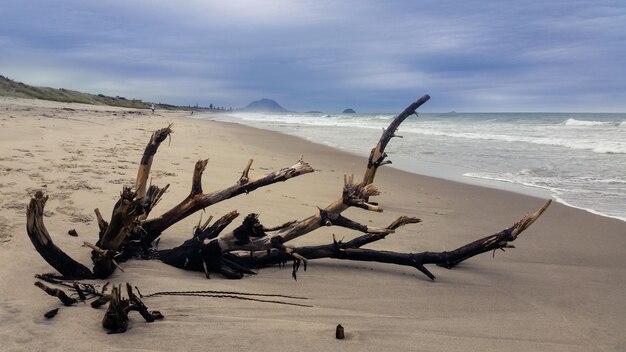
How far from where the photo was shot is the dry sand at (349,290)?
8.66 ft

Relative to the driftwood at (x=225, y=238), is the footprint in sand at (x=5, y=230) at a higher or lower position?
lower

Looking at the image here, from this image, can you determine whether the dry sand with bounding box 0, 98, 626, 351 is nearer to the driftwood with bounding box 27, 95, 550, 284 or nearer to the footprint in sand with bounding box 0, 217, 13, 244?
the footprint in sand with bounding box 0, 217, 13, 244

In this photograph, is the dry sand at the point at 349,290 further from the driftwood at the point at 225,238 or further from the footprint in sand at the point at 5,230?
the driftwood at the point at 225,238

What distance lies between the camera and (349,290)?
362 cm

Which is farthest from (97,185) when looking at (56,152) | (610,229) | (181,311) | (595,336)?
(610,229)

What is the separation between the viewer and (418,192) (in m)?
8.96

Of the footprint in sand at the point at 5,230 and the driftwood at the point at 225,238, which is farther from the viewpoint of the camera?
the footprint in sand at the point at 5,230

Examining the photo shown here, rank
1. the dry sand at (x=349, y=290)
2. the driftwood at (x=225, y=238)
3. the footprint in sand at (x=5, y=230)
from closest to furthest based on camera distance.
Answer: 1. the dry sand at (x=349, y=290)
2. the driftwood at (x=225, y=238)
3. the footprint in sand at (x=5, y=230)

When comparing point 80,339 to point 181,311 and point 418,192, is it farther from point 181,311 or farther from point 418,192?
point 418,192

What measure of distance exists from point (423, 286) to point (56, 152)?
719cm

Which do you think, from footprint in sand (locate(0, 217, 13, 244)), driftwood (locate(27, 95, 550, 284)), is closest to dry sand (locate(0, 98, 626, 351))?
footprint in sand (locate(0, 217, 13, 244))

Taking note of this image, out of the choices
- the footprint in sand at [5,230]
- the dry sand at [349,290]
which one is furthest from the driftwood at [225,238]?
the footprint in sand at [5,230]

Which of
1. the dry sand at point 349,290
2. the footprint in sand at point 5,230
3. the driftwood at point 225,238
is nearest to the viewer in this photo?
the dry sand at point 349,290

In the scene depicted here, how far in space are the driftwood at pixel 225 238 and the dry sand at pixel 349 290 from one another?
0.41 feet
